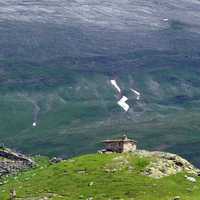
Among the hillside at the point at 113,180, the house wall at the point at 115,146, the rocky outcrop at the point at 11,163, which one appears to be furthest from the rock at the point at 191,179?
the rocky outcrop at the point at 11,163

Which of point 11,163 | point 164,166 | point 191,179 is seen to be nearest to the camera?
point 191,179

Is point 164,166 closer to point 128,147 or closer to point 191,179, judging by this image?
point 191,179

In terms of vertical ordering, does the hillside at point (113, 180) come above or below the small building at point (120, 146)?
below

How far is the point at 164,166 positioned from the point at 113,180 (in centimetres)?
1012

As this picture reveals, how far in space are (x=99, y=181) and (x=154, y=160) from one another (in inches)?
459

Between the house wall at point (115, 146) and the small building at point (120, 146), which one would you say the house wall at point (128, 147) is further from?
the house wall at point (115, 146)

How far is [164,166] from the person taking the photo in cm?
12106

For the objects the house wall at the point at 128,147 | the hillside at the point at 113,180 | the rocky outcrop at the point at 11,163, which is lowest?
the hillside at the point at 113,180

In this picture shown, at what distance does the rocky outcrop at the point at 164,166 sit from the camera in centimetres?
11875

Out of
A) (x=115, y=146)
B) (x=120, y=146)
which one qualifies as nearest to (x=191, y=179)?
(x=120, y=146)

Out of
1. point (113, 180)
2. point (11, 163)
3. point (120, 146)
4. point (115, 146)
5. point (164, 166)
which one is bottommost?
point (113, 180)

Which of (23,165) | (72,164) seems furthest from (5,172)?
(72,164)

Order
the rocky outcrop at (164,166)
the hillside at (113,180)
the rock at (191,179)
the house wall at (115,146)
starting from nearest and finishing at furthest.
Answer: the hillside at (113,180), the rock at (191,179), the rocky outcrop at (164,166), the house wall at (115,146)

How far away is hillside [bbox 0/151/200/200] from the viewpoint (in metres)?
107
